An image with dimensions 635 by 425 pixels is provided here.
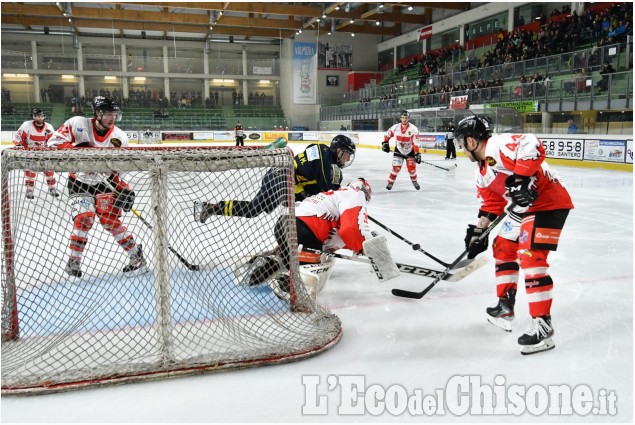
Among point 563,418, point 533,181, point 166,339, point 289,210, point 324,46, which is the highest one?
point 324,46

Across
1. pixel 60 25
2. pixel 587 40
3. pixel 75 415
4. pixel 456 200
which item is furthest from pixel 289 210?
pixel 60 25

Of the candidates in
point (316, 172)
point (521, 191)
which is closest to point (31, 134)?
point (316, 172)

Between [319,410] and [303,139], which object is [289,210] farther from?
[303,139]

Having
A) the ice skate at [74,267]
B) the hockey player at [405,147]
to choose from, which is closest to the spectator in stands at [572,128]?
the hockey player at [405,147]

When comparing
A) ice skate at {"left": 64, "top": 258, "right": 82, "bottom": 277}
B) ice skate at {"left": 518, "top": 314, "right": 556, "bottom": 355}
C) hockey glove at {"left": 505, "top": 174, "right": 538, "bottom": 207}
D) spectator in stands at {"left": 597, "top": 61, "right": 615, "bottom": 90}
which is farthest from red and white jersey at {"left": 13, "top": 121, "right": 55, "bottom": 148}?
spectator in stands at {"left": 597, "top": 61, "right": 615, "bottom": 90}

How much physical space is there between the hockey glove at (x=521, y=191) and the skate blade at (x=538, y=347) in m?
0.63

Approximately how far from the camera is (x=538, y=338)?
2.31 m

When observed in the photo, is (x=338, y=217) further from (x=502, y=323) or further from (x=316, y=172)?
(x=502, y=323)

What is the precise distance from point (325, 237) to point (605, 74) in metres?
10.1

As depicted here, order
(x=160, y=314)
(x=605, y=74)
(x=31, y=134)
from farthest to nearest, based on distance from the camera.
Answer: (x=605, y=74)
(x=31, y=134)
(x=160, y=314)

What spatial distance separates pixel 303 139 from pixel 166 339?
20423mm

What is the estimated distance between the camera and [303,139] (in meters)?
22.2

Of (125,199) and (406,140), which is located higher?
(406,140)

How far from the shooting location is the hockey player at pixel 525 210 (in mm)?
2184
